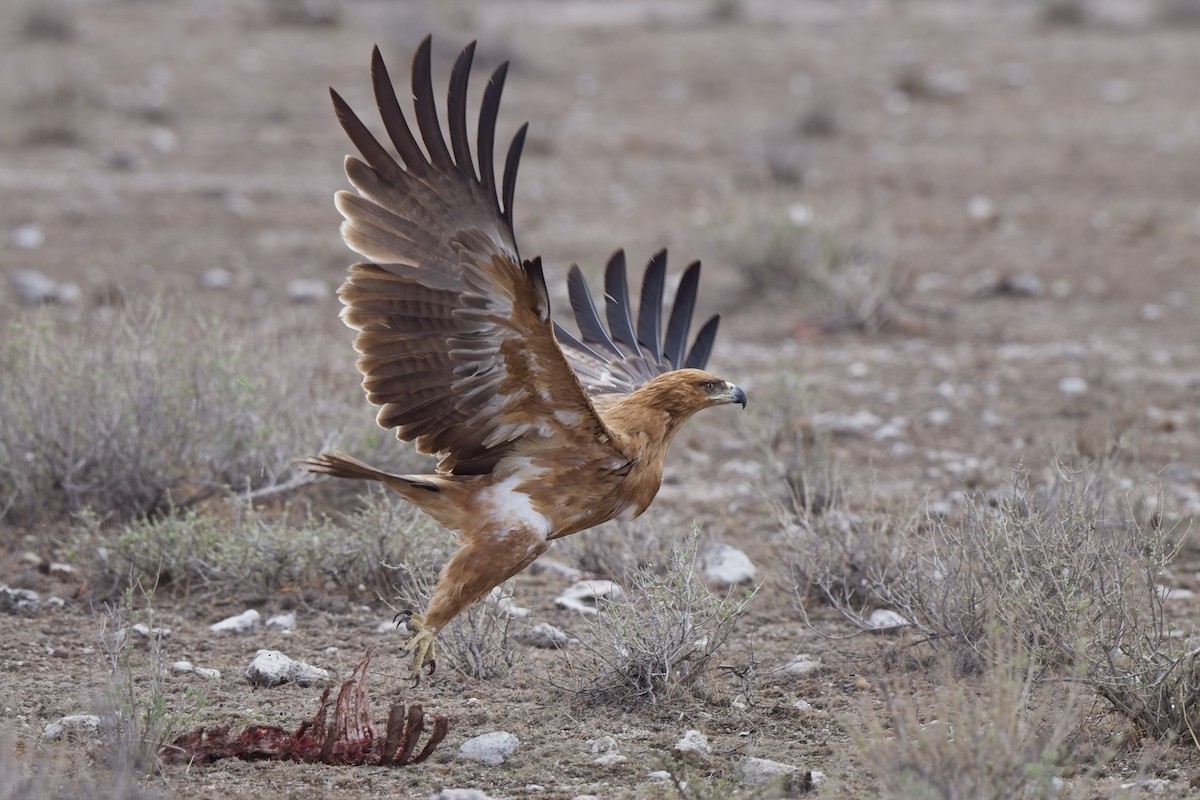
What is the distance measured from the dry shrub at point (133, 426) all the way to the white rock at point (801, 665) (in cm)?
214

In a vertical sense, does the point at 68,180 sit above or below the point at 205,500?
above

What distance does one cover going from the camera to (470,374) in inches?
175

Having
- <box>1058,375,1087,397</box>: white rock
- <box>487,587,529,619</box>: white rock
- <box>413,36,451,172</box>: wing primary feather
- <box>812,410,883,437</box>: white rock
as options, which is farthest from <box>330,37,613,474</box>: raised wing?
<box>1058,375,1087,397</box>: white rock

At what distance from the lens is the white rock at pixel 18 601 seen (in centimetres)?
529

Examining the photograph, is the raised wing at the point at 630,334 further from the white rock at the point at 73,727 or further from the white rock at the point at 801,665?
the white rock at the point at 73,727

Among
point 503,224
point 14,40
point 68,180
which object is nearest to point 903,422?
point 503,224

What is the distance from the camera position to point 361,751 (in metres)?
4.12

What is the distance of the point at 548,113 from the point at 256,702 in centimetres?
1073

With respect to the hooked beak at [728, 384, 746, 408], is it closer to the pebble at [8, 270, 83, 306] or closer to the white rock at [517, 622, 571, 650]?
the white rock at [517, 622, 571, 650]

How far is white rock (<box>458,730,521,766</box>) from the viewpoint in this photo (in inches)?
165

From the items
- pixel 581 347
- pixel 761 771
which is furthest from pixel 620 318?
pixel 761 771

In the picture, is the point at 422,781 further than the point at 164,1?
No

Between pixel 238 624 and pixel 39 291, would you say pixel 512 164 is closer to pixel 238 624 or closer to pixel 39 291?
pixel 238 624

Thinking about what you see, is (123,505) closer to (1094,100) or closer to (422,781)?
(422,781)
